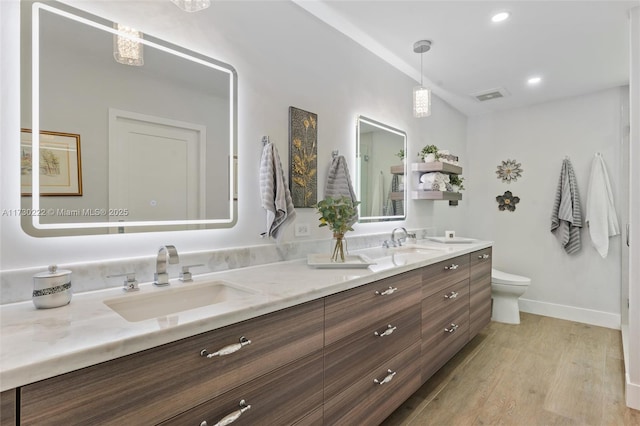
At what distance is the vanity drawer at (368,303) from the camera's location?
4.30 ft

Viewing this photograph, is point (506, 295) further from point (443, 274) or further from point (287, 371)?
point (287, 371)

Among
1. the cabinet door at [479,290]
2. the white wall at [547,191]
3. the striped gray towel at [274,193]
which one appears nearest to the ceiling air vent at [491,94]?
the white wall at [547,191]

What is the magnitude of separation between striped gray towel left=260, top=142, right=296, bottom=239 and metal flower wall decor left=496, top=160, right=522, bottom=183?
11.2 ft

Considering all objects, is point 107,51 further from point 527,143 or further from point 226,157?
point 527,143

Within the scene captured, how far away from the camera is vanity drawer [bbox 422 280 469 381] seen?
1.95 meters

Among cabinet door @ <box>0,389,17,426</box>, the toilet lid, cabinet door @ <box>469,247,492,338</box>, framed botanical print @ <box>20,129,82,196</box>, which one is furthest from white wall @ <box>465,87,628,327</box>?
cabinet door @ <box>0,389,17,426</box>

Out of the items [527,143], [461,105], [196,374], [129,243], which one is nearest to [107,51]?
[129,243]

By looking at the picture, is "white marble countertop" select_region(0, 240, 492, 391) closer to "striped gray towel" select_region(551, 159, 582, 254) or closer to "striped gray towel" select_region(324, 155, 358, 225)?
"striped gray towel" select_region(324, 155, 358, 225)

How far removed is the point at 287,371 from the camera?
111cm

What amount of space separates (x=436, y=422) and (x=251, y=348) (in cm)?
139

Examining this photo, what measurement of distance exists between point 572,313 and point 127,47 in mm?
4631

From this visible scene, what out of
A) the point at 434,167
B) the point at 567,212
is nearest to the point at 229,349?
the point at 434,167

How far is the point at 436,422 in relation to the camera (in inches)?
69.9

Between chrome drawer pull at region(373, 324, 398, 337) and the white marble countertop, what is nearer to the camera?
the white marble countertop
